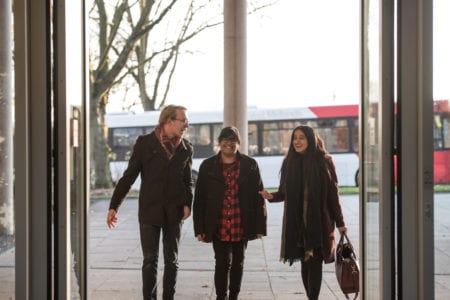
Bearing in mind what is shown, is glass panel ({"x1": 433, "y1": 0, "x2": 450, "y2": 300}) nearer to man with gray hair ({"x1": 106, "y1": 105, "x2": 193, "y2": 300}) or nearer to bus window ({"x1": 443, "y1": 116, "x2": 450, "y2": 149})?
bus window ({"x1": 443, "y1": 116, "x2": 450, "y2": 149})

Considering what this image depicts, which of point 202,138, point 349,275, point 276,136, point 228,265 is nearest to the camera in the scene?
point 349,275

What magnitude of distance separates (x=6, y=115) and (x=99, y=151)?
19298mm

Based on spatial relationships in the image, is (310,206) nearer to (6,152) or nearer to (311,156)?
(311,156)

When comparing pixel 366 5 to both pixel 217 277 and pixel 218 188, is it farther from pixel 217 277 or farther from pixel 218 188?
pixel 217 277

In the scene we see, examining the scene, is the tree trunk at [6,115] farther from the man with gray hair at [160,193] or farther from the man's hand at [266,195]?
the man's hand at [266,195]

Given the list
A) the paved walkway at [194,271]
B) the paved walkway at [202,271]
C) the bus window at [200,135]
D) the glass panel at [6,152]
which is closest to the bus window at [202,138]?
the bus window at [200,135]

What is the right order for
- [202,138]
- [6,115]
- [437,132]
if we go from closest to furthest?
[437,132] < [6,115] < [202,138]

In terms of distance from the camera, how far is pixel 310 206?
503cm

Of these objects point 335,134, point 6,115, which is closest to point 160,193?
point 6,115

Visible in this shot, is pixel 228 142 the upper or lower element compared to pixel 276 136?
lower

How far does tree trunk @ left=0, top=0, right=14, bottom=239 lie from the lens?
13.8ft

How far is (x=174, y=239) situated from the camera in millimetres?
5156

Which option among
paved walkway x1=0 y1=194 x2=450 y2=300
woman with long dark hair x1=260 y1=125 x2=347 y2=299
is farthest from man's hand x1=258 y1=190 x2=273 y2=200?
paved walkway x1=0 y1=194 x2=450 y2=300

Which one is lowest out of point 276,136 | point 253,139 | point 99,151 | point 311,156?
point 99,151
